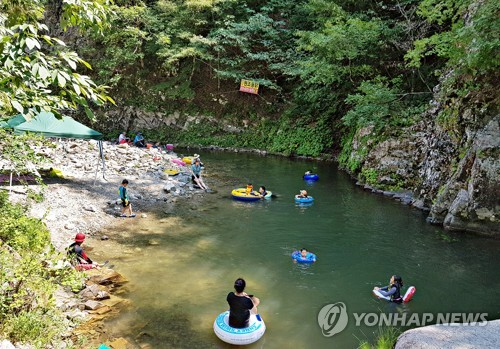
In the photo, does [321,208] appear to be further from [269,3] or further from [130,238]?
[269,3]

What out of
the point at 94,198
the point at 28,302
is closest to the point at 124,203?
the point at 94,198

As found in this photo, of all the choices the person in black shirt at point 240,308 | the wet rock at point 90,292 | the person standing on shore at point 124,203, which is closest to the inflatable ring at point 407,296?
the person in black shirt at point 240,308

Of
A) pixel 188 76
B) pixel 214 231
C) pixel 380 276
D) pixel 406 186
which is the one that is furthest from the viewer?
pixel 188 76

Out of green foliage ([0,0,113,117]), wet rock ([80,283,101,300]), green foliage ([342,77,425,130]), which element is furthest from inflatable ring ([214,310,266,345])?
green foliage ([342,77,425,130])

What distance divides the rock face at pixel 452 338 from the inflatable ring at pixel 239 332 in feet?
8.19

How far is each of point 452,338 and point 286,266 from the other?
16.9 ft

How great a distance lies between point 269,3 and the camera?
30234 millimetres

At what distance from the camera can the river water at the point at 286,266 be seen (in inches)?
276

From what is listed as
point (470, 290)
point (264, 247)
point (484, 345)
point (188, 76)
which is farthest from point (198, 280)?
point (188, 76)

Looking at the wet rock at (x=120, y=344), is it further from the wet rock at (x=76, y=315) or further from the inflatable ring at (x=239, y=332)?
the inflatable ring at (x=239, y=332)

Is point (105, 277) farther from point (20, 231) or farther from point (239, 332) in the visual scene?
point (239, 332)

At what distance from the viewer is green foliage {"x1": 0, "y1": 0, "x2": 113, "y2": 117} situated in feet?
8.12

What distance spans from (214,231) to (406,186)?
10273 millimetres

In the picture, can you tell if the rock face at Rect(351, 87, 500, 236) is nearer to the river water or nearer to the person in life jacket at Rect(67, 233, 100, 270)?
the river water
